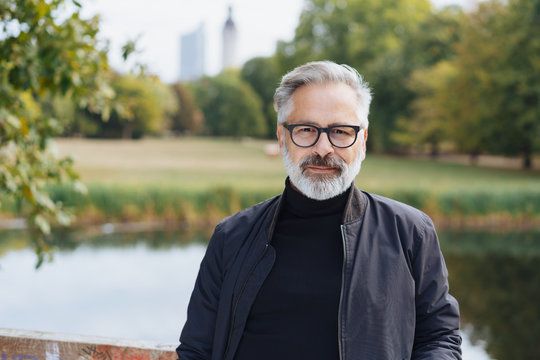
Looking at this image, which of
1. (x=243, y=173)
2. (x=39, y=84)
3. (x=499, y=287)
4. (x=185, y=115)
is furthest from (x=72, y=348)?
(x=185, y=115)

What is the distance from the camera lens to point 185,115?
70.8 meters

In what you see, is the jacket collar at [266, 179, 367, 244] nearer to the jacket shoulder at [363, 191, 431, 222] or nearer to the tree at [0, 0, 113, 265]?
the jacket shoulder at [363, 191, 431, 222]

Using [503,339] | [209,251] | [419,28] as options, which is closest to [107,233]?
[503,339]

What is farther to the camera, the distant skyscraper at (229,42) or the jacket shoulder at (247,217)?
the distant skyscraper at (229,42)

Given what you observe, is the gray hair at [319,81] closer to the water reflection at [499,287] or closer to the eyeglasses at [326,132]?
the eyeglasses at [326,132]

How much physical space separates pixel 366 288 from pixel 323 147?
1.36 feet

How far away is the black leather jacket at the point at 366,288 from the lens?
150 centimetres

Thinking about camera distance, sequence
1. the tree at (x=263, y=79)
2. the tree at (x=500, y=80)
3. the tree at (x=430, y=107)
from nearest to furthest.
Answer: the tree at (x=500, y=80), the tree at (x=430, y=107), the tree at (x=263, y=79)

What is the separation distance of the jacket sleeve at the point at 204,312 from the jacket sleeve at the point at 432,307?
1.90 ft

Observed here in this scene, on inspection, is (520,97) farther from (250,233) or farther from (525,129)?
(250,233)

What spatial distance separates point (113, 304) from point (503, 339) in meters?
5.74

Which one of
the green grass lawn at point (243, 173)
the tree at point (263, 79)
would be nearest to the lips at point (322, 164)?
the green grass lawn at point (243, 173)

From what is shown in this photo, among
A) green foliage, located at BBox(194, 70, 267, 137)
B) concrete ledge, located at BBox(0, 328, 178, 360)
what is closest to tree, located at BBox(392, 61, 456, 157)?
green foliage, located at BBox(194, 70, 267, 137)

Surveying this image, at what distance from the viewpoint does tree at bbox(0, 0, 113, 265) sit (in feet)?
9.30
